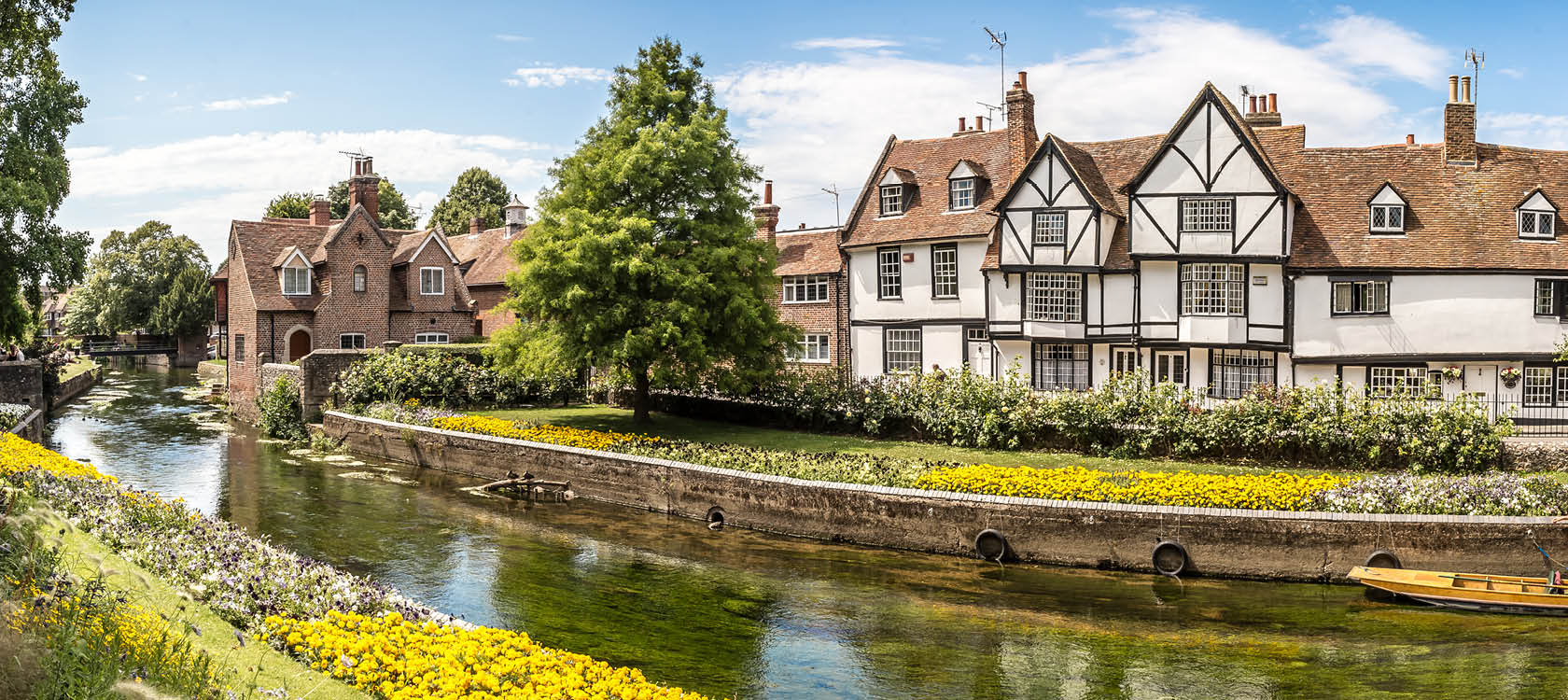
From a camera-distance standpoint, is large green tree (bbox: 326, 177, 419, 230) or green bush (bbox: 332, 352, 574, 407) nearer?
green bush (bbox: 332, 352, 574, 407)

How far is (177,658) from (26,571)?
256cm

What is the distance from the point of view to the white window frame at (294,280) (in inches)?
1971

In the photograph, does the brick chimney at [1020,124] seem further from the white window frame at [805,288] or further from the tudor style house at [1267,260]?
the white window frame at [805,288]

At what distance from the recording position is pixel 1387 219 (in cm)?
3275

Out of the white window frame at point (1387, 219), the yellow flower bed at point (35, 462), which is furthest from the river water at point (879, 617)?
the white window frame at point (1387, 219)

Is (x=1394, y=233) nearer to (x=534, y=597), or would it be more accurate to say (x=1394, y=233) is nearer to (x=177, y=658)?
(x=534, y=597)

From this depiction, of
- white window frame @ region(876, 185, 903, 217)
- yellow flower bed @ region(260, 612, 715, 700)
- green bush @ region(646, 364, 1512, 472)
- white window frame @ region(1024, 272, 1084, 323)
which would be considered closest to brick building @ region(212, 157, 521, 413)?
white window frame @ region(876, 185, 903, 217)

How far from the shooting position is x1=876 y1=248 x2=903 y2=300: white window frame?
130ft

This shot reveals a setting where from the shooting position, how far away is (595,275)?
1233 inches

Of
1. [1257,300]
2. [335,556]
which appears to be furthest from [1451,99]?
[335,556]

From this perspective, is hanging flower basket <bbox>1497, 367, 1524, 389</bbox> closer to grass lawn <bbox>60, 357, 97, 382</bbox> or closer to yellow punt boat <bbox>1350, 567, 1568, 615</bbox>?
yellow punt boat <bbox>1350, 567, 1568, 615</bbox>

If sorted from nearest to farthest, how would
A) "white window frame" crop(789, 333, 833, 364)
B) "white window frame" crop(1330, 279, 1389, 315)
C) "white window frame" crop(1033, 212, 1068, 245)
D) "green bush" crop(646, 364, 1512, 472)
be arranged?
"green bush" crop(646, 364, 1512, 472), "white window frame" crop(1330, 279, 1389, 315), "white window frame" crop(1033, 212, 1068, 245), "white window frame" crop(789, 333, 833, 364)

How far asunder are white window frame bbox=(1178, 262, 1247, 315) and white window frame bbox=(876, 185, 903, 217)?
34.6ft

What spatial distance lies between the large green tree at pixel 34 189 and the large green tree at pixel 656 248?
15629 mm
